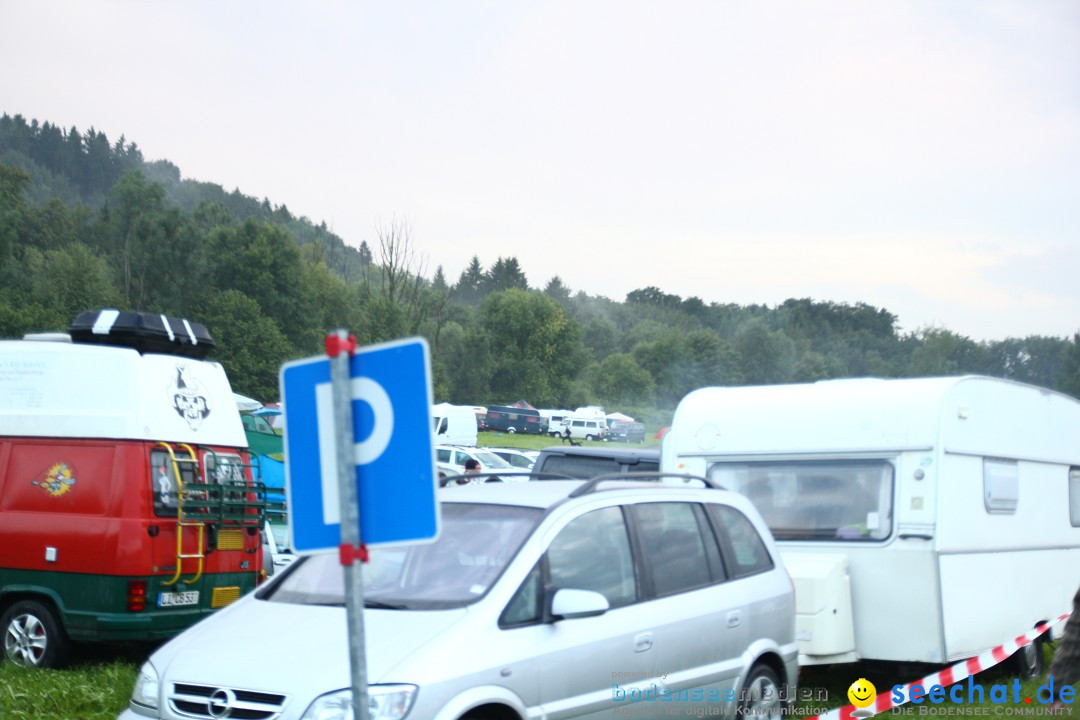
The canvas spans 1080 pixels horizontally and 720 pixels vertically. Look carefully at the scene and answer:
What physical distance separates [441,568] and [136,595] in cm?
441

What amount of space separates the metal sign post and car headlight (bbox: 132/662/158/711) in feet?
7.76

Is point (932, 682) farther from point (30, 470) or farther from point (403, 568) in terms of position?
point (30, 470)

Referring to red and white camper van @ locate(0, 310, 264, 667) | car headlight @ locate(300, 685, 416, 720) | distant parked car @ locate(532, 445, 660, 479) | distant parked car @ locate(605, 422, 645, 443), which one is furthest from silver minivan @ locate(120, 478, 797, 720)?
distant parked car @ locate(605, 422, 645, 443)

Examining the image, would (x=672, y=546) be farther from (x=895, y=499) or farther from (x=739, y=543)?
(x=895, y=499)

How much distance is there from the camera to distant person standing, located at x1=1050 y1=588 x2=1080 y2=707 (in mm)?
3637

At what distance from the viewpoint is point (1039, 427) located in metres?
10.9

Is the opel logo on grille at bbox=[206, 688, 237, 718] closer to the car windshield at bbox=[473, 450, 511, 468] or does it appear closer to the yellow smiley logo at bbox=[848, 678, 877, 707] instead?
the yellow smiley logo at bbox=[848, 678, 877, 707]

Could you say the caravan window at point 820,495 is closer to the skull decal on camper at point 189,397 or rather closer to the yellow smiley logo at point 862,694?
the yellow smiley logo at point 862,694

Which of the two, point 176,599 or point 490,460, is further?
point 490,460

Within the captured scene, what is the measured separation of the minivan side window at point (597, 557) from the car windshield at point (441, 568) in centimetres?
22

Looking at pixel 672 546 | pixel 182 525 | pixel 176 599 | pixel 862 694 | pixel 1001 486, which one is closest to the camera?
pixel 672 546

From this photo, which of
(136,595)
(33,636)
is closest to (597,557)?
(136,595)

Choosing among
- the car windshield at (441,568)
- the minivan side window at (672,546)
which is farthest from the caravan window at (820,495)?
the car windshield at (441,568)

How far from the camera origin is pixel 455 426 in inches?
1999
